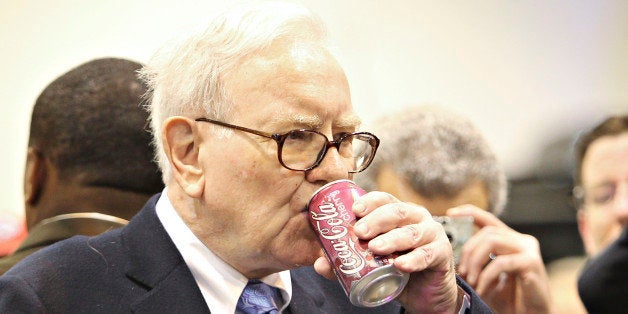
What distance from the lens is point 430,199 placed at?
2.14m

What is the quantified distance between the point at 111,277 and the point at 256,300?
0.81 feet

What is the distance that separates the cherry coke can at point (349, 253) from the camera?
1.23 meters

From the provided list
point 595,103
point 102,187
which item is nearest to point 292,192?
point 102,187

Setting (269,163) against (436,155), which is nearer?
(269,163)

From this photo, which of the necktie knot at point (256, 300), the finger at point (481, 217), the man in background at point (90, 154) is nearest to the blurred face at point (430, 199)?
the finger at point (481, 217)

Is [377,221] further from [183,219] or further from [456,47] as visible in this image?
[456,47]

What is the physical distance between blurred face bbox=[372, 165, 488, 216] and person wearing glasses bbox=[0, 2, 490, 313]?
644 mm

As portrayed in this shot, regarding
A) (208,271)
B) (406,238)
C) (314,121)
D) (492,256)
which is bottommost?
(492,256)

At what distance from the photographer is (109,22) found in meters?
3.08

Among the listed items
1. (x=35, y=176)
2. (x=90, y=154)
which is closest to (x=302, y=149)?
(x=90, y=154)

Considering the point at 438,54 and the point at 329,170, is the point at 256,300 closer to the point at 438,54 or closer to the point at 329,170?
the point at 329,170

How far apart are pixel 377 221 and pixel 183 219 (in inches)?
15.5

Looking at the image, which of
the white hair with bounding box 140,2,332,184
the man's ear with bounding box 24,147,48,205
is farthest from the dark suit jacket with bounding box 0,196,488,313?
the man's ear with bounding box 24,147,48,205

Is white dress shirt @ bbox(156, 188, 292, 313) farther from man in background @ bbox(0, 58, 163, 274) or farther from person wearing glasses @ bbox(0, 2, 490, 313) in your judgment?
man in background @ bbox(0, 58, 163, 274)
